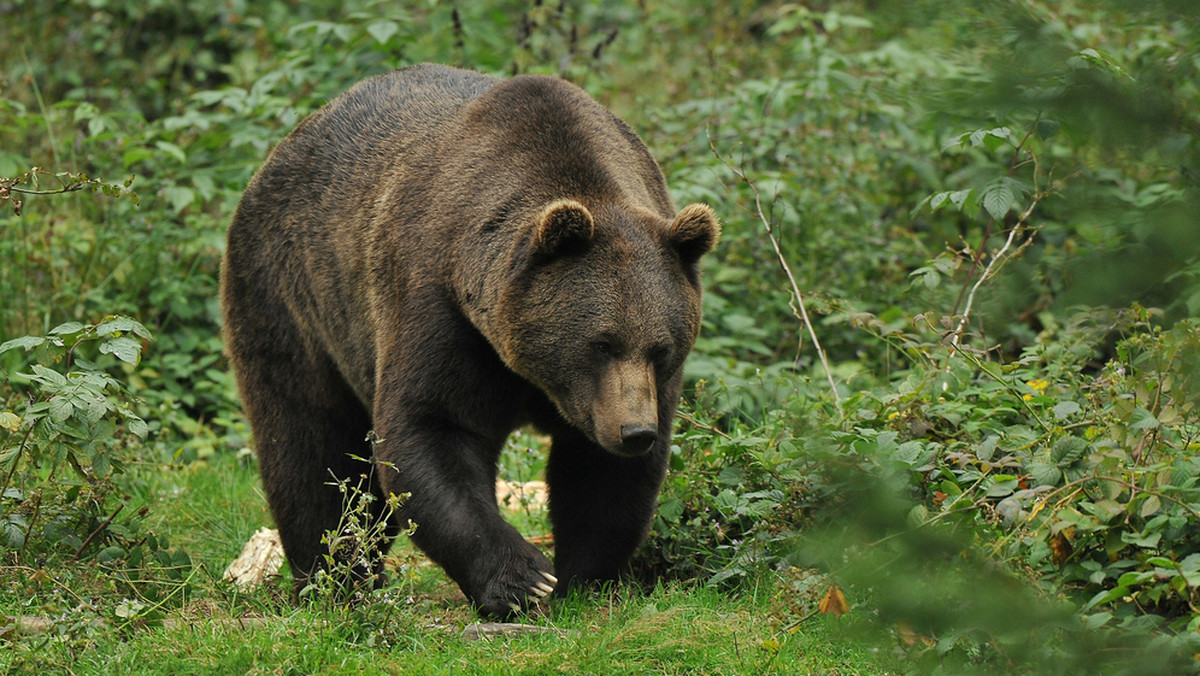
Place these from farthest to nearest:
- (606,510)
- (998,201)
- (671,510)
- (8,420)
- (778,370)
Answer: (778,370), (671,510), (998,201), (606,510), (8,420)

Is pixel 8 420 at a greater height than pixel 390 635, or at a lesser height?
greater

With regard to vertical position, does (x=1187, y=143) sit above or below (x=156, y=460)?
above

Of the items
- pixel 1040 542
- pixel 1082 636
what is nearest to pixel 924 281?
pixel 1040 542

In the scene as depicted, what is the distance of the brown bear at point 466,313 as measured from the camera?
4484 millimetres

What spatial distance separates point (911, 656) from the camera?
290cm

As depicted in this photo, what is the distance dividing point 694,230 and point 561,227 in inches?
20.6

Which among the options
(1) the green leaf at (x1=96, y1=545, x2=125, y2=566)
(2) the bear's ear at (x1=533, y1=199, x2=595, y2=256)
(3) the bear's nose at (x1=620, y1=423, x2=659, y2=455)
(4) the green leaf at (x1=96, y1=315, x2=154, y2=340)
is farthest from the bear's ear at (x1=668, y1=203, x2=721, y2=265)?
(1) the green leaf at (x1=96, y1=545, x2=125, y2=566)

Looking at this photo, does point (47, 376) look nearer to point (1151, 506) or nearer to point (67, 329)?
point (67, 329)

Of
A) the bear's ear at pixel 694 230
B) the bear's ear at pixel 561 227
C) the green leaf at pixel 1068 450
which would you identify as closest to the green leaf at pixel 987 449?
the green leaf at pixel 1068 450

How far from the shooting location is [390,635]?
3.93m

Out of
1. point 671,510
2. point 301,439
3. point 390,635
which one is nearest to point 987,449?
point 671,510

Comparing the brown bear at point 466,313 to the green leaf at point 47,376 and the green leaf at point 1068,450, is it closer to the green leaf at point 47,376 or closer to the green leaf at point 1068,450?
the green leaf at point 47,376

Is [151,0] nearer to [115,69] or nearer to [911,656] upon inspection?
[115,69]

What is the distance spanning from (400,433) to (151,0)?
8.35m
